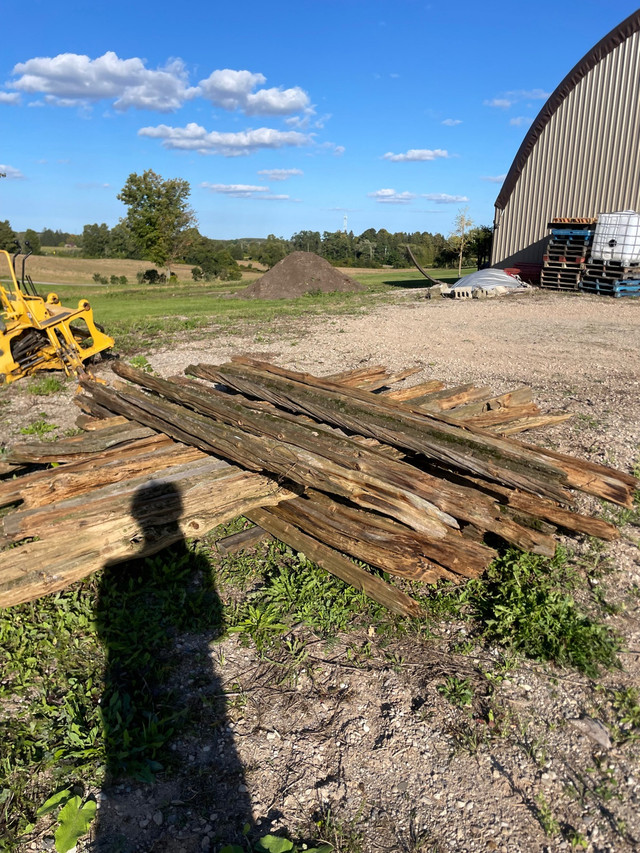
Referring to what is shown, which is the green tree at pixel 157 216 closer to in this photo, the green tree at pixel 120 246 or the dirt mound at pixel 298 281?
the dirt mound at pixel 298 281

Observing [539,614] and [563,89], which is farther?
[563,89]

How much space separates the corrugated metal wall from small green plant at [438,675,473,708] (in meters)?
23.7

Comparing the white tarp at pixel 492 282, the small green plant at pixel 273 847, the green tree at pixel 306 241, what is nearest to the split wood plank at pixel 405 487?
the small green plant at pixel 273 847

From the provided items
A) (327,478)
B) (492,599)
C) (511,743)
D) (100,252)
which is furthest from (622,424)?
(100,252)

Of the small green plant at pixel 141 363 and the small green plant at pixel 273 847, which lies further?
the small green plant at pixel 141 363

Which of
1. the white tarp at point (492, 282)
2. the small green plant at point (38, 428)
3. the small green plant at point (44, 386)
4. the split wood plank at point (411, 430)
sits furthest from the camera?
the white tarp at point (492, 282)

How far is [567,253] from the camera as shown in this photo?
2180 cm

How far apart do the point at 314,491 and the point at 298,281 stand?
2341 centimetres

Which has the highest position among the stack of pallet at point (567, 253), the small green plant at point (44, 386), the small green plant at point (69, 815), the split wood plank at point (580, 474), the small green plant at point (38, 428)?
the stack of pallet at point (567, 253)

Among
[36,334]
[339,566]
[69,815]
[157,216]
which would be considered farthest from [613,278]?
[157,216]

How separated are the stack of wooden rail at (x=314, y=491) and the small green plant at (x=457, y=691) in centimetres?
58

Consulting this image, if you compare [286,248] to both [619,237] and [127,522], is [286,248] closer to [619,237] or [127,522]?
[619,237]

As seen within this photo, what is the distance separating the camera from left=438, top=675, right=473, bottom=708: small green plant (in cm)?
318

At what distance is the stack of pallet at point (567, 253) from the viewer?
68.9ft
